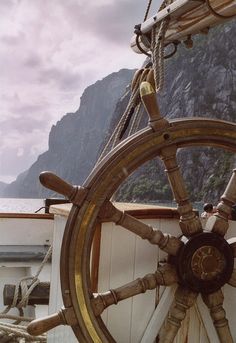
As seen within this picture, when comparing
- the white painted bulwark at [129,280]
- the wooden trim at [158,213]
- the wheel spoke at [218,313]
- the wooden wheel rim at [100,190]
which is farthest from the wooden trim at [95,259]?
the wheel spoke at [218,313]

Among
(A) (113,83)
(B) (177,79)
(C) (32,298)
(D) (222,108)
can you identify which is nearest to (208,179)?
(D) (222,108)

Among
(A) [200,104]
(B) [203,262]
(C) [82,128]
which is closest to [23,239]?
(B) [203,262]

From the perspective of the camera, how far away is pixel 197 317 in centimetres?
210

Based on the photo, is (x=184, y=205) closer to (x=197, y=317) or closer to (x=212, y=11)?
(x=197, y=317)

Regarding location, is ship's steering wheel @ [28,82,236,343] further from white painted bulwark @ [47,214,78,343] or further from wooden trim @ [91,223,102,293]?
white painted bulwark @ [47,214,78,343]

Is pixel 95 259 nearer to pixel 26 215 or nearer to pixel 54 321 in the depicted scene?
pixel 54 321

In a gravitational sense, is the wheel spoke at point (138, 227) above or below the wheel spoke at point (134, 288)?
above

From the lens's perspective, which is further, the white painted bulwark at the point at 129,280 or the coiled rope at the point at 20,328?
the coiled rope at the point at 20,328

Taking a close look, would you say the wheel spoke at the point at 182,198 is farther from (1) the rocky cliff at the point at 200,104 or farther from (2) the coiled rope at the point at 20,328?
(1) the rocky cliff at the point at 200,104

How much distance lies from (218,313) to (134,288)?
1.17 feet

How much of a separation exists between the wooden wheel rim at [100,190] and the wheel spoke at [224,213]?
0.53ft

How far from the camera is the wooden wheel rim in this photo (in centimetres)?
171

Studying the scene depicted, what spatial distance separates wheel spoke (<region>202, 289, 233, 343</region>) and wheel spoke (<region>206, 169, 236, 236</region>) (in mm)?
244

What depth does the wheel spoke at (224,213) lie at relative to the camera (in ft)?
6.14
